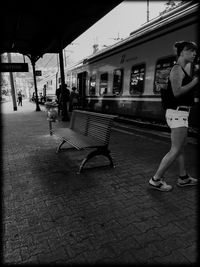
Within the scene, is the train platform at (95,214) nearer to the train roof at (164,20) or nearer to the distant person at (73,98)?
the train roof at (164,20)

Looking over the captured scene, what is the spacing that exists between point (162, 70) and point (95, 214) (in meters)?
5.58

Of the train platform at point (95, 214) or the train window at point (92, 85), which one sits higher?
the train window at point (92, 85)

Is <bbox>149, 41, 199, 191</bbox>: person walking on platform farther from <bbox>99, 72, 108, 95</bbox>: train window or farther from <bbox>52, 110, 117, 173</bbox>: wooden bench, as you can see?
<bbox>99, 72, 108, 95</bbox>: train window

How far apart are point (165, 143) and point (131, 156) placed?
4.61 ft

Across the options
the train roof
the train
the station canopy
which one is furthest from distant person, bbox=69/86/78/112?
the train roof

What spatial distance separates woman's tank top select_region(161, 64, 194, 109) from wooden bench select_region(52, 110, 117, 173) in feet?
3.77

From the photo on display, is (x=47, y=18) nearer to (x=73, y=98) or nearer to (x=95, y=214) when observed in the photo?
(x=73, y=98)

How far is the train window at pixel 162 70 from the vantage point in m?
6.91

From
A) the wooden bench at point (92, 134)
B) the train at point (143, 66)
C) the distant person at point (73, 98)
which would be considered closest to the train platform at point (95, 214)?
the wooden bench at point (92, 134)

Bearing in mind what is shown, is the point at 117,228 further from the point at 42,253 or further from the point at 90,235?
the point at 42,253

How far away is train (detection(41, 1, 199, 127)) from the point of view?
6.48 meters

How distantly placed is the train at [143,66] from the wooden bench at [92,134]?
1753 mm

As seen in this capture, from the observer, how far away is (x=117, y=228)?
2.54 m

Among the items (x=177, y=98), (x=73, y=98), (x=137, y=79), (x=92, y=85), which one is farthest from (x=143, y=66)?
(x=73, y=98)
